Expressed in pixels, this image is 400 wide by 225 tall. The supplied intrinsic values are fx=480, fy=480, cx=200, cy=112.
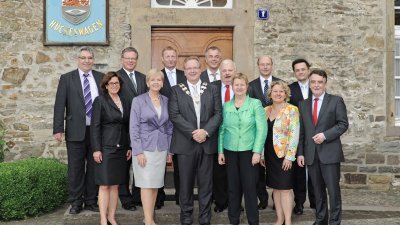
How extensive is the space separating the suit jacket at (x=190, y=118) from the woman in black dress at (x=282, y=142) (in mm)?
568

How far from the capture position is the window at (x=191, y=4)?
760 cm

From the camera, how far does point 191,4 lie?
766 cm

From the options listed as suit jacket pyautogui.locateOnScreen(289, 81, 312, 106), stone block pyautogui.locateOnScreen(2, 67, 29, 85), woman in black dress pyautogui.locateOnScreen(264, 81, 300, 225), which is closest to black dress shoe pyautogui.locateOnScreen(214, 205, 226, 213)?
woman in black dress pyautogui.locateOnScreen(264, 81, 300, 225)

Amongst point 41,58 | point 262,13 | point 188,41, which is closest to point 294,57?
point 262,13

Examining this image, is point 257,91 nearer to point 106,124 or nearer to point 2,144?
point 106,124

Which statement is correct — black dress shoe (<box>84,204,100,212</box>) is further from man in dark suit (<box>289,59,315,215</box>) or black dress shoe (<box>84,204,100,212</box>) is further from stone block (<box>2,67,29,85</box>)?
stone block (<box>2,67,29,85</box>)

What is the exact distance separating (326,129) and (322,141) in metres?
0.14

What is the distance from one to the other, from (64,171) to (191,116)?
245 cm

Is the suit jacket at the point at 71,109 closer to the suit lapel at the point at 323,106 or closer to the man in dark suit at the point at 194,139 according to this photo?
the man in dark suit at the point at 194,139

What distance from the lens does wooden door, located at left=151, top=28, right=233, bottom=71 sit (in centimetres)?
757

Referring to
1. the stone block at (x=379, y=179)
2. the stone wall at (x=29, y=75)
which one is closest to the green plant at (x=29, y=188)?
the stone wall at (x=29, y=75)

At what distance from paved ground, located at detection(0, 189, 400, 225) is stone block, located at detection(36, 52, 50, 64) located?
2259 millimetres

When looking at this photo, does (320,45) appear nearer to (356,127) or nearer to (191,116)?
(356,127)

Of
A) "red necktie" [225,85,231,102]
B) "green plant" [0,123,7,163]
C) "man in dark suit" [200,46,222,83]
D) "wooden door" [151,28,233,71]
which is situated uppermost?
"wooden door" [151,28,233,71]
